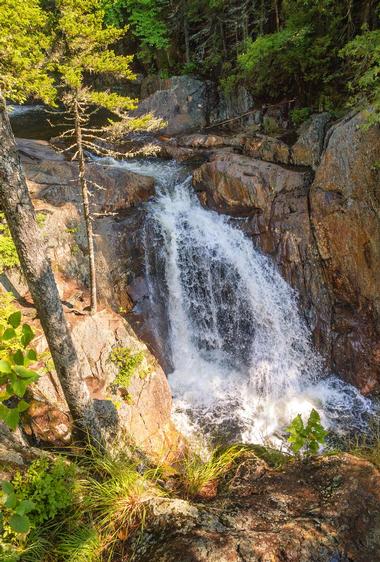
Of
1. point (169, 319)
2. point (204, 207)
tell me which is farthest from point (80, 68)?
point (169, 319)

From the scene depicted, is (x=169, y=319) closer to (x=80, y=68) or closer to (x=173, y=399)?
(x=173, y=399)

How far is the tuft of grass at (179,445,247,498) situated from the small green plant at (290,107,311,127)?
11157 millimetres

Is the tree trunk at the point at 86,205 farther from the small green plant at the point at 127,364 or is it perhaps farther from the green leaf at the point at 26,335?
the green leaf at the point at 26,335

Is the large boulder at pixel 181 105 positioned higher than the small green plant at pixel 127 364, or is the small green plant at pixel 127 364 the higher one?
the large boulder at pixel 181 105

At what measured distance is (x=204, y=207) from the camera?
10.6 metres

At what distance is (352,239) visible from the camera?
27.2ft

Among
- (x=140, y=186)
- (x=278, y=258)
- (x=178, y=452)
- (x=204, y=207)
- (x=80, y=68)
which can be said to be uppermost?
(x=80, y=68)

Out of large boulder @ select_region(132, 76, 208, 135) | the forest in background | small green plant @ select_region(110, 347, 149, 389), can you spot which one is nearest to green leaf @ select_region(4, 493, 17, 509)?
small green plant @ select_region(110, 347, 149, 389)

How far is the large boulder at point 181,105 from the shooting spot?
51.4 ft

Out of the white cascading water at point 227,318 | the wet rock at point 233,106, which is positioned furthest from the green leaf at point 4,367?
the wet rock at point 233,106

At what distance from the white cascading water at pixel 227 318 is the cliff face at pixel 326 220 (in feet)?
1.52

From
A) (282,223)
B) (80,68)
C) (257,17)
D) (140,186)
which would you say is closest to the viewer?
(80,68)

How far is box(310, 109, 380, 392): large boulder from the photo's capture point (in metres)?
7.80

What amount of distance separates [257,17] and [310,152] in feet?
32.1
